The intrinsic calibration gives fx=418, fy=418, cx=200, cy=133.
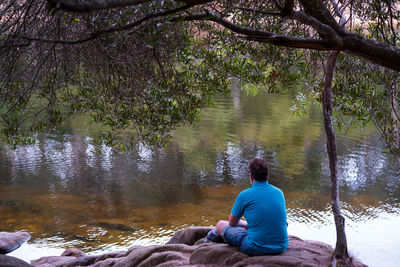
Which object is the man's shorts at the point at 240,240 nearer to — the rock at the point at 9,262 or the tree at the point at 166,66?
the tree at the point at 166,66

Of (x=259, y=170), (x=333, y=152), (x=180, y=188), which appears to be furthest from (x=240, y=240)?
(x=180, y=188)

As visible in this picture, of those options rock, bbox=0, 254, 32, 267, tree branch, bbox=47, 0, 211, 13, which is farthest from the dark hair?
rock, bbox=0, 254, 32, 267

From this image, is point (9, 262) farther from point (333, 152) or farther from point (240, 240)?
point (333, 152)

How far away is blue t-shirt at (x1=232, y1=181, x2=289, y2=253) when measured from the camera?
4.73 m

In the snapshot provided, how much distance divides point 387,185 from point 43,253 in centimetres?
1283

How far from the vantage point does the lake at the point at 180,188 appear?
39.4 feet

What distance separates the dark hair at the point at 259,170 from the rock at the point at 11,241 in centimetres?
788

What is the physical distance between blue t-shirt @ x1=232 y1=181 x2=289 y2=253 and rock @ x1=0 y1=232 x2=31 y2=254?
7.66 m

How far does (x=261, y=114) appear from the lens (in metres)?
29.7

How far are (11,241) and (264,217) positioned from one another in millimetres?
7970

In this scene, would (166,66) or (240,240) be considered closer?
(240,240)

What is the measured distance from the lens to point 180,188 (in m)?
15.5

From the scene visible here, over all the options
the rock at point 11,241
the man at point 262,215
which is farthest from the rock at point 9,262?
the rock at point 11,241

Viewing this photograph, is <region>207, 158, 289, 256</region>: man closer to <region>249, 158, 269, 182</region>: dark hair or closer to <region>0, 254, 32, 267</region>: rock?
<region>249, 158, 269, 182</region>: dark hair
